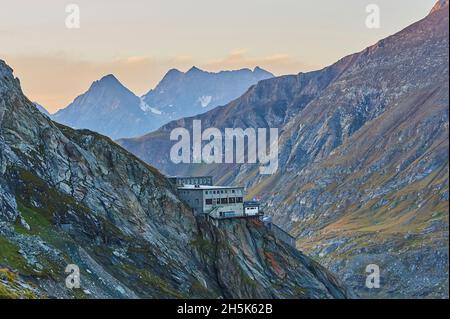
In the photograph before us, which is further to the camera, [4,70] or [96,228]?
[4,70]

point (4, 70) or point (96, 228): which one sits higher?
point (4, 70)

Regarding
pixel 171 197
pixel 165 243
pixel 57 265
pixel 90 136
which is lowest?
pixel 57 265

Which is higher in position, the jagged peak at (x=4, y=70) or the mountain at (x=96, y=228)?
the jagged peak at (x=4, y=70)

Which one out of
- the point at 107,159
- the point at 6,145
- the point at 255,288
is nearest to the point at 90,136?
the point at 107,159

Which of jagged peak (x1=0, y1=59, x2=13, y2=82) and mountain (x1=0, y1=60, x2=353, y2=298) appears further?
jagged peak (x1=0, y1=59, x2=13, y2=82)

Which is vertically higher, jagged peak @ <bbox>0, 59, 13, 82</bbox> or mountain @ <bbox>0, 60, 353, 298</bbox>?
jagged peak @ <bbox>0, 59, 13, 82</bbox>

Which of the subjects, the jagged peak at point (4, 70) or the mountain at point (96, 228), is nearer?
the mountain at point (96, 228)
